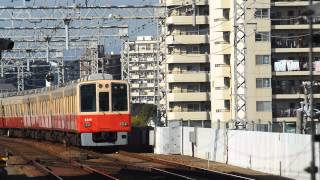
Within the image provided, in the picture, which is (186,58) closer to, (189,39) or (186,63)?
(186,63)

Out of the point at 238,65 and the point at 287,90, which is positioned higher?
the point at 238,65

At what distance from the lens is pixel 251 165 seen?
22906 millimetres

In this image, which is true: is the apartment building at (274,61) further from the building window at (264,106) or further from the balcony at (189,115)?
the balcony at (189,115)

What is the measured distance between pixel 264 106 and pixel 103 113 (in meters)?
27.7

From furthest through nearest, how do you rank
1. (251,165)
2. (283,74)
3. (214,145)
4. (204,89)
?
(204,89), (283,74), (214,145), (251,165)

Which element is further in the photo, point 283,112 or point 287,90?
point 287,90

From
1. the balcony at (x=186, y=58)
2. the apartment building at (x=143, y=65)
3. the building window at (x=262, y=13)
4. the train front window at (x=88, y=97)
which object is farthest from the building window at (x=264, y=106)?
the apartment building at (x=143, y=65)

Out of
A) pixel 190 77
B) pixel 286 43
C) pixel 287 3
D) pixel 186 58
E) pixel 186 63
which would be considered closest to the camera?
pixel 286 43

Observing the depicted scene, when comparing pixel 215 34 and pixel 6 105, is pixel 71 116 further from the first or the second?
pixel 215 34

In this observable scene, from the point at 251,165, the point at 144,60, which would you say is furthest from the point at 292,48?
the point at 144,60

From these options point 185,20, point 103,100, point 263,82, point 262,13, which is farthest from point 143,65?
point 103,100

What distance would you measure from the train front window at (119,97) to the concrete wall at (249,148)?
7.28ft

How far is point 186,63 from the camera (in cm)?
6825

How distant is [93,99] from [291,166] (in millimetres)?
13026
